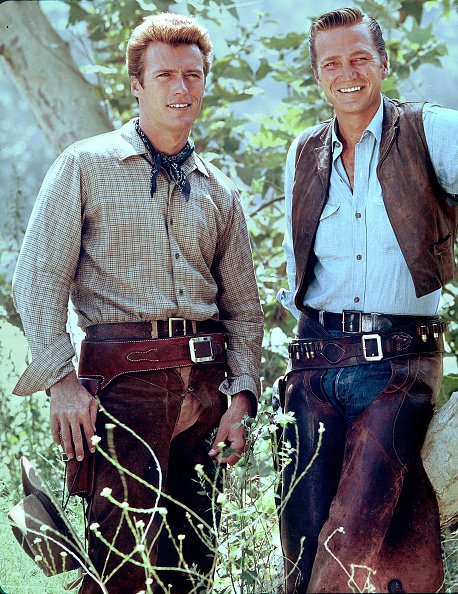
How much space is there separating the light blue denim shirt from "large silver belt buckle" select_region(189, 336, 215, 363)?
0.45 meters

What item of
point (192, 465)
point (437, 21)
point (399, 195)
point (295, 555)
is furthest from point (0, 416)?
point (437, 21)

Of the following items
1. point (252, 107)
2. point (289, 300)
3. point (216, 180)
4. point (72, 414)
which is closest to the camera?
point (72, 414)

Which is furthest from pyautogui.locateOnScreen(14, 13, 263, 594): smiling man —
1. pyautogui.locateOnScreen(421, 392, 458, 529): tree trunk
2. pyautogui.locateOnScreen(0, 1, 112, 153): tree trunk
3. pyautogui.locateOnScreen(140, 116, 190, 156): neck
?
pyautogui.locateOnScreen(0, 1, 112, 153): tree trunk

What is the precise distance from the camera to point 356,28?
3732 millimetres

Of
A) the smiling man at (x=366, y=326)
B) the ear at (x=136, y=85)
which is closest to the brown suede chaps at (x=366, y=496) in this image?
the smiling man at (x=366, y=326)

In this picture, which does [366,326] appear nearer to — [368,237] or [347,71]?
[368,237]

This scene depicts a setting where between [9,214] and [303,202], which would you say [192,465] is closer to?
[303,202]

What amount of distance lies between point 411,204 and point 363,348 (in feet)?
1.93

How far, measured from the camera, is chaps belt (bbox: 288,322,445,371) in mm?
3572

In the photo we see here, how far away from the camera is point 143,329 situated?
363cm

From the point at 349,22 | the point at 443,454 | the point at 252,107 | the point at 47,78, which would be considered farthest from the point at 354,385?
the point at 47,78

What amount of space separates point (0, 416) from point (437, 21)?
3929 mm

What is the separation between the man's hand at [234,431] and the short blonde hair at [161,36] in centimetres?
138

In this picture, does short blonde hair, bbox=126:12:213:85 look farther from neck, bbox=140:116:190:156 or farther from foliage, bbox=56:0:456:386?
foliage, bbox=56:0:456:386
